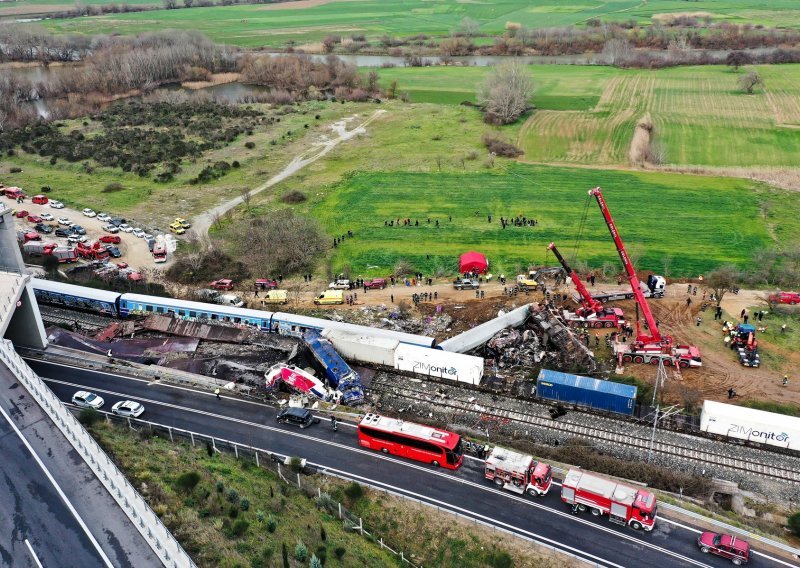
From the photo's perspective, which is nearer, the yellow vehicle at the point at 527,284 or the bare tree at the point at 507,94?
the yellow vehicle at the point at 527,284

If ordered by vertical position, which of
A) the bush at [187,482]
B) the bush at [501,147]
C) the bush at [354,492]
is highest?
the bush at [501,147]

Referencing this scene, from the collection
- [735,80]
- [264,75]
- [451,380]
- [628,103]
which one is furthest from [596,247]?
[264,75]

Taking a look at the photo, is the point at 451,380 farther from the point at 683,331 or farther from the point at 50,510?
the point at 50,510

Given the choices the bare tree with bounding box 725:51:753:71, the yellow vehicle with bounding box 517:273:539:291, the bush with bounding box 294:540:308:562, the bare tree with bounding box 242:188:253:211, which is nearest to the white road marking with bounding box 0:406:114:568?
the bush with bounding box 294:540:308:562

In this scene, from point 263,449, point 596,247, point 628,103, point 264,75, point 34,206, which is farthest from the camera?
point 264,75

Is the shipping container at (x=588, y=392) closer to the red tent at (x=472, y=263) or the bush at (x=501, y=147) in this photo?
the red tent at (x=472, y=263)

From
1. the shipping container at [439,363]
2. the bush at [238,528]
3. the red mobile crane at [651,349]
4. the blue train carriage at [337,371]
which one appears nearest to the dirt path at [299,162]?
the blue train carriage at [337,371]

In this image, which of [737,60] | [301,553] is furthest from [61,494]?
[737,60]
